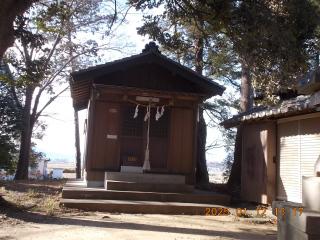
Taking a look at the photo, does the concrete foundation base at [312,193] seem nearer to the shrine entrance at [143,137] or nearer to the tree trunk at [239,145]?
the shrine entrance at [143,137]

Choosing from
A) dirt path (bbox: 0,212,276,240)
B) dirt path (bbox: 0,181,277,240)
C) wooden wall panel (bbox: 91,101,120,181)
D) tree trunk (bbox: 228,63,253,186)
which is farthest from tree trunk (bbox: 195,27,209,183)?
dirt path (bbox: 0,212,276,240)

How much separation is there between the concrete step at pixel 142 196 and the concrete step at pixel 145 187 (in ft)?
0.95

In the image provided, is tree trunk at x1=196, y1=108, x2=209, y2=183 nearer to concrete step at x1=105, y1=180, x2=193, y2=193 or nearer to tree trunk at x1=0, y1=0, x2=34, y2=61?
concrete step at x1=105, y1=180, x2=193, y2=193

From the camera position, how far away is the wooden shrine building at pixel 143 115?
32.3 feet

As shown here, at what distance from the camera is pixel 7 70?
19.6 m

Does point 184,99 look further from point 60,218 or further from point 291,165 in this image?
point 60,218

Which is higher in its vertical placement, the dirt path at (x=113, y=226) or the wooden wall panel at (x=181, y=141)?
the wooden wall panel at (x=181, y=141)

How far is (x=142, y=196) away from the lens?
866 centimetres

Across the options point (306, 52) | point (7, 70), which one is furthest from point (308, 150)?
point (7, 70)

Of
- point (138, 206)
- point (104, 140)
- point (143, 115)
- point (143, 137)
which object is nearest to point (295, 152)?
point (138, 206)

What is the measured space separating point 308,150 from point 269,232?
8.78ft

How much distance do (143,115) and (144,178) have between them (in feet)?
7.13

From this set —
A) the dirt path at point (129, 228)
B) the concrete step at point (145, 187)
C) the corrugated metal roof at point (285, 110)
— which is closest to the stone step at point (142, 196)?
the concrete step at point (145, 187)

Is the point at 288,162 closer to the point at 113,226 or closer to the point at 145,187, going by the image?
the point at 145,187
